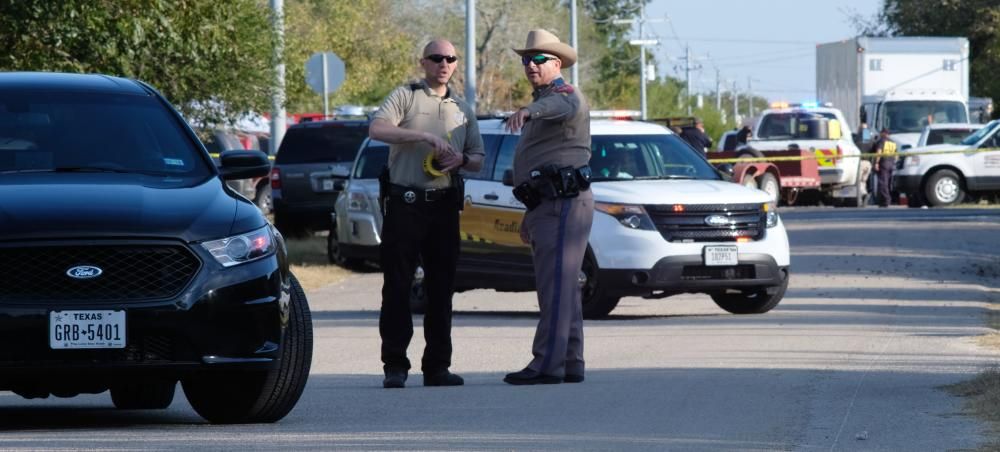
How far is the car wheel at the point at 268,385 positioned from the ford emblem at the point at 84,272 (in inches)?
29.6

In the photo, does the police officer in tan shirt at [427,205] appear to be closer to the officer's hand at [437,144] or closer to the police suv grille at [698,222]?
the officer's hand at [437,144]

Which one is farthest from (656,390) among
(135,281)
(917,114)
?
(917,114)

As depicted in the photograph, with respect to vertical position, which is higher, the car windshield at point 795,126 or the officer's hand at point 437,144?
the officer's hand at point 437,144

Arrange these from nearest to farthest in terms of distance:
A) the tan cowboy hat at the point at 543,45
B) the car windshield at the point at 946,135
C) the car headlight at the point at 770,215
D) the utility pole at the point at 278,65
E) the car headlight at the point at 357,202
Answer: the tan cowboy hat at the point at 543,45
the car headlight at the point at 770,215
the car headlight at the point at 357,202
the utility pole at the point at 278,65
the car windshield at the point at 946,135

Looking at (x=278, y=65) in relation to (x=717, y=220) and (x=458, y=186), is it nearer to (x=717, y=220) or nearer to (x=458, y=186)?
(x=717, y=220)

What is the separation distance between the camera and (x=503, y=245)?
53.0 ft

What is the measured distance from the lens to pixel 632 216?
15.1 metres

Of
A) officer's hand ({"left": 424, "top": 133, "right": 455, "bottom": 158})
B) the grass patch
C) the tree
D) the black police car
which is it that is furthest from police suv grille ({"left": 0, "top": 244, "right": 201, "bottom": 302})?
the tree

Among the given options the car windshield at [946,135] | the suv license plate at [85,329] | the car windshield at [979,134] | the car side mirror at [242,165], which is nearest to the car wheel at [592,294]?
the car side mirror at [242,165]

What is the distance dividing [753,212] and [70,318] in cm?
840

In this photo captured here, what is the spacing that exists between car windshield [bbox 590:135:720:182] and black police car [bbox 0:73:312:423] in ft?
23.6

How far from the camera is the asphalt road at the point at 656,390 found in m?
8.23

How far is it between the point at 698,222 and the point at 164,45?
6.05 meters

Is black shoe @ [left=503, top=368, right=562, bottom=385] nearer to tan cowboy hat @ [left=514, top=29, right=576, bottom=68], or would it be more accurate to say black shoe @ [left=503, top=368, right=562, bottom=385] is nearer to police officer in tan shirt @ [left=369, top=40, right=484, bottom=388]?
police officer in tan shirt @ [left=369, top=40, right=484, bottom=388]
